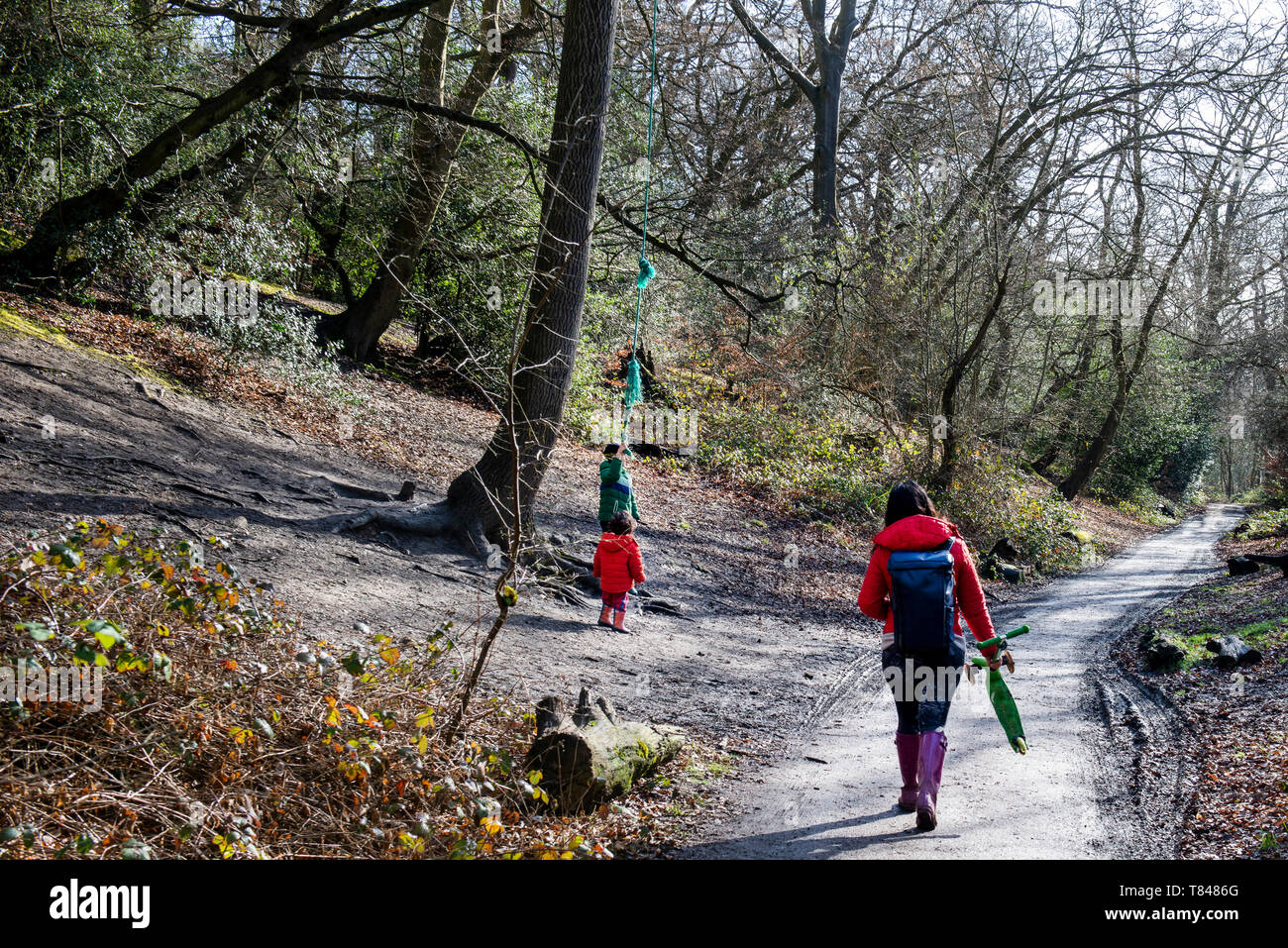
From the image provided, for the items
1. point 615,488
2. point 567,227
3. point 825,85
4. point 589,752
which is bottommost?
point 589,752

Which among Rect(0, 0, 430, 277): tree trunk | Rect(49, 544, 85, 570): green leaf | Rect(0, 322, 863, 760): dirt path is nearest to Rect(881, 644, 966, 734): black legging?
Rect(0, 322, 863, 760): dirt path

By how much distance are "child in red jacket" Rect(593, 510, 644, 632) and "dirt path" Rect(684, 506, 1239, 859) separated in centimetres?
223

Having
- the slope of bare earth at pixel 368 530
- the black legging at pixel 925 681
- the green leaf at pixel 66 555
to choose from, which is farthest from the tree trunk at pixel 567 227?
the green leaf at pixel 66 555

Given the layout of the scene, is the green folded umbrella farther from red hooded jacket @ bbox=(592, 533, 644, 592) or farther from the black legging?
red hooded jacket @ bbox=(592, 533, 644, 592)

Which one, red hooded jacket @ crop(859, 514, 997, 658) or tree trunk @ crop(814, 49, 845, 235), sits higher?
tree trunk @ crop(814, 49, 845, 235)

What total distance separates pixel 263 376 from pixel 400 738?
9.44 metres

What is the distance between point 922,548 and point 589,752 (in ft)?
6.94

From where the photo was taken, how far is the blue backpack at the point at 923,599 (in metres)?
Result: 4.83

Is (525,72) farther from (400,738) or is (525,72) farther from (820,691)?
(400,738)

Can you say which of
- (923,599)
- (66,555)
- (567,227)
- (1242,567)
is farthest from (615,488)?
(1242,567)

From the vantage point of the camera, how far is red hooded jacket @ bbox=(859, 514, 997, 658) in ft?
16.2

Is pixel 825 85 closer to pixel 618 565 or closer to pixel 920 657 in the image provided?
pixel 618 565

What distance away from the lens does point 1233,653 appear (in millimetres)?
8422

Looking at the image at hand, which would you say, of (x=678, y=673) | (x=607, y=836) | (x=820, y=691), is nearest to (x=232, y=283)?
(x=678, y=673)
